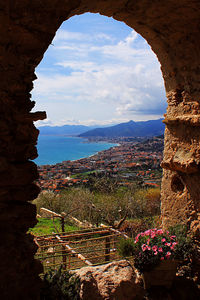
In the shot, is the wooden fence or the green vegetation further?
the green vegetation

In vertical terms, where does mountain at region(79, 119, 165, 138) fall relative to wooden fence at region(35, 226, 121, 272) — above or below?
above

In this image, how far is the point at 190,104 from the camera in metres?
3.71

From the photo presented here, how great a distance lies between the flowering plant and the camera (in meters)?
3.28

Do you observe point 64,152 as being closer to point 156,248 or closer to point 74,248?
point 74,248

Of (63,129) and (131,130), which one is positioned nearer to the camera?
(131,130)

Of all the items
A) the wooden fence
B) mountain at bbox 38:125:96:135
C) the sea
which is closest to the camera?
the wooden fence

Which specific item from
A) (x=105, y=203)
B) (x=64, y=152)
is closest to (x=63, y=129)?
(x=64, y=152)

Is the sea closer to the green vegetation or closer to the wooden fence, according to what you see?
the green vegetation

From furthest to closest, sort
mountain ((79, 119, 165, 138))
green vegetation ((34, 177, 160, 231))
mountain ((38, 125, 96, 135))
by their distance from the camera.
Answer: mountain ((38, 125, 96, 135)), mountain ((79, 119, 165, 138)), green vegetation ((34, 177, 160, 231))

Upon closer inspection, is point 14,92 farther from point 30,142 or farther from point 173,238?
point 173,238

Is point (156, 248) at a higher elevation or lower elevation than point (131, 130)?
lower

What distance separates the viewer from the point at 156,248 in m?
3.30

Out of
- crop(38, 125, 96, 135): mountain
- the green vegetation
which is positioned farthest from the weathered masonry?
crop(38, 125, 96, 135): mountain

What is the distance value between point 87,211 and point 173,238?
8290 millimetres
